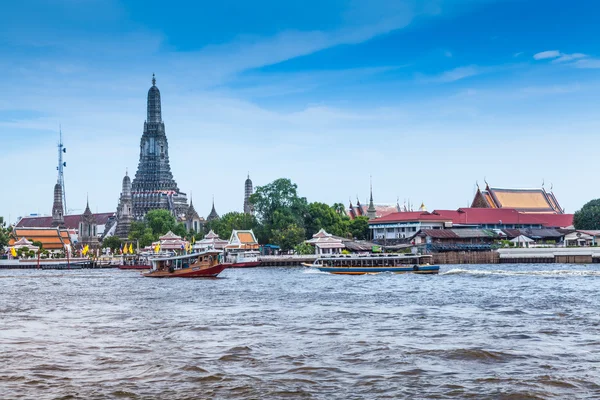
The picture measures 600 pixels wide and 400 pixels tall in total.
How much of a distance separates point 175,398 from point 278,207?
241 ft

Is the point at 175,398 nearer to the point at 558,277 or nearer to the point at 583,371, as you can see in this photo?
the point at 583,371

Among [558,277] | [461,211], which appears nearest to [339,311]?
[558,277]

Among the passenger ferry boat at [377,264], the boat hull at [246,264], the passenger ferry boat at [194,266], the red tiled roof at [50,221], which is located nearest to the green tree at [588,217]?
the passenger ferry boat at [377,264]

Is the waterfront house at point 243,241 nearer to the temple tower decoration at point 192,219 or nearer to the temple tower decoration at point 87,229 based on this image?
the temple tower decoration at point 192,219

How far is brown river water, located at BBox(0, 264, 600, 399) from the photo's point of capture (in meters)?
13.7

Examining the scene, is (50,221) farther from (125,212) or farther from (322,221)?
(322,221)

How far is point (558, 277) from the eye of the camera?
4666cm

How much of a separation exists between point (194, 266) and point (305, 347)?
117ft

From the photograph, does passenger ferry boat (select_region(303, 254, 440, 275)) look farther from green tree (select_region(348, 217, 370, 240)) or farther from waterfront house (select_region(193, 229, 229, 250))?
green tree (select_region(348, 217, 370, 240))

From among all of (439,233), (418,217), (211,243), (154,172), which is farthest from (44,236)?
(439,233)

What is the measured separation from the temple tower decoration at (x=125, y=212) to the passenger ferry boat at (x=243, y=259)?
168 ft

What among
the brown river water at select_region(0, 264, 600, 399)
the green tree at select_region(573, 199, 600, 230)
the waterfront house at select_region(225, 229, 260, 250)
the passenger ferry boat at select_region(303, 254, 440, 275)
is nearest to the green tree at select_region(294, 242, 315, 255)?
the waterfront house at select_region(225, 229, 260, 250)

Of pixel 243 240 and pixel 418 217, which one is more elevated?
pixel 418 217

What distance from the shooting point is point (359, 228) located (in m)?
93.3
